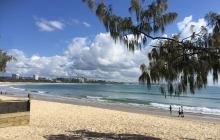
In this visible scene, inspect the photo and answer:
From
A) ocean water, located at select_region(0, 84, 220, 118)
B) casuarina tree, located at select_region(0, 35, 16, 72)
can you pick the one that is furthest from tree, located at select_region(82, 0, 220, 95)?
casuarina tree, located at select_region(0, 35, 16, 72)

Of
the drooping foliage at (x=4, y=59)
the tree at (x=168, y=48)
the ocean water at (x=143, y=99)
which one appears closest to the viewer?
the tree at (x=168, y=48)

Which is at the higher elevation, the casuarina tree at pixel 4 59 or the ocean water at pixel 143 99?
the casuarina tree at pixel 4 59

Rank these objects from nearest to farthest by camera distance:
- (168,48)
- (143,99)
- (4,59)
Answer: (168,48), (4,59), (143,99)

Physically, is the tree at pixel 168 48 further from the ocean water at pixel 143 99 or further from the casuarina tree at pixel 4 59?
the casuarina tree at pixel 4 59

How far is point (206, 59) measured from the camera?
416cm

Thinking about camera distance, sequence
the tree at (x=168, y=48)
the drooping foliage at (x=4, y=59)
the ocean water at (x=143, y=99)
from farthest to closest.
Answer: the ocean water at (x=143, y=99) → the drooping foliage at (x=4, y=59) → the tree at (x=168, y=48)

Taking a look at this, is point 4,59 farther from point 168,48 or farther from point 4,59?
point 168,48

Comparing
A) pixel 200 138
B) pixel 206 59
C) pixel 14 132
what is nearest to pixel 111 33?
pixel 206 59

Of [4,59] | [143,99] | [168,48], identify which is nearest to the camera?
[168,48]

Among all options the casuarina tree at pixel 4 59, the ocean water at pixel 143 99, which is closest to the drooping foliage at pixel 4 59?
the casuarina tree at pixel 4 59

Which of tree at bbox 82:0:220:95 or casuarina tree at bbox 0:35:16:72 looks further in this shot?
casuarina tree at bbox 0:35:16:72

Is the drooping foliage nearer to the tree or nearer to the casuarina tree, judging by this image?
Result: the casuarina tree

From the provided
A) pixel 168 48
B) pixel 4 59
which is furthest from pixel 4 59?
pixel 168 48

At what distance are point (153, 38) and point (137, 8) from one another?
0.71m
